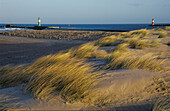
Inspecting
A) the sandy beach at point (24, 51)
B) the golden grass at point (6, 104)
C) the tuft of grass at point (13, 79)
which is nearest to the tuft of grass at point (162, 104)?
the golden grass at point (6, 104)

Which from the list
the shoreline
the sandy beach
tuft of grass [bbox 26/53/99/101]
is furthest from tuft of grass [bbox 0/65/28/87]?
the shoreline

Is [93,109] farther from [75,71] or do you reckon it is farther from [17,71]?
[17,71]

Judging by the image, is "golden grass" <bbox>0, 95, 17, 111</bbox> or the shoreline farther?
the shoreline

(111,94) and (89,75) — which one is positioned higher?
(89,75)

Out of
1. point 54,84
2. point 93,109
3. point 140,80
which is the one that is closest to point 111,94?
point 93,109

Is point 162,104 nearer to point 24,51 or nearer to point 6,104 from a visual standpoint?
point 6,104

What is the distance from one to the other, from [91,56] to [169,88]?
2064 mm

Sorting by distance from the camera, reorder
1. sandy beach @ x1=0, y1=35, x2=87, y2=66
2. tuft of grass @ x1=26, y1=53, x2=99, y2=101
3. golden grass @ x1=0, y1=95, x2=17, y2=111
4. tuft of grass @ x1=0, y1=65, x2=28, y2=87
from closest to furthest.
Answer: golden grass @ x1=0, y1=95, x2=17, y2=111 < tuft of grass @ x1=26, y1=53, x2=99, y2=101 < tuft of grass @ x1=0, y1=65, x2=28, y2=87 < sandy beach @ x1=0, y1=35, x2=87, y2=66

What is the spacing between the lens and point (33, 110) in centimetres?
171

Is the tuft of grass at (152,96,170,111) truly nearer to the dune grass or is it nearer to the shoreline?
the dune grass

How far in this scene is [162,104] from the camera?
1.83 meters

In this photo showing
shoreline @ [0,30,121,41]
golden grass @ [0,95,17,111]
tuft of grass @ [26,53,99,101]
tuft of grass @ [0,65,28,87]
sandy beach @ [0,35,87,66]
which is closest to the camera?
golden grass @ [0,95,17,111]

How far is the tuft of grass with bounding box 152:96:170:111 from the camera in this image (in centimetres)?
176

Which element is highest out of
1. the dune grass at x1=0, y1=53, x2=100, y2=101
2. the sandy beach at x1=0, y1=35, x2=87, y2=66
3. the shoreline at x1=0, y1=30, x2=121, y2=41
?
the shoreline at x1=0, y1=30, x2=121, y2=41
